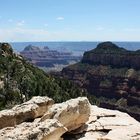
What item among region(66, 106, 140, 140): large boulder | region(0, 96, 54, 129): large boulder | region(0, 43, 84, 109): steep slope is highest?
region(0, 96, 54, 129): large boulder

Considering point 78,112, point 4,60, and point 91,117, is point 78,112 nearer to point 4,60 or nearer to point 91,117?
point 91,117

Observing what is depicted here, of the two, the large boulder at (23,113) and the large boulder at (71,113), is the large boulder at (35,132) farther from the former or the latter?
the large boulder at (23,113)

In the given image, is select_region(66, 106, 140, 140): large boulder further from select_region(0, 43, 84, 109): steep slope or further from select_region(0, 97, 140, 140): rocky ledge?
select_region(0, 43, 84, 109): steep slope

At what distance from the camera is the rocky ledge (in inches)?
1112

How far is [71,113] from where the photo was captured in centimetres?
3117

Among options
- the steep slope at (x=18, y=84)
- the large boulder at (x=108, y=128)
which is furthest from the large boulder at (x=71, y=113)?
the steep slope at (x=18, y=84)

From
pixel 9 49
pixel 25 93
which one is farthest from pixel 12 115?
pixel 9 49

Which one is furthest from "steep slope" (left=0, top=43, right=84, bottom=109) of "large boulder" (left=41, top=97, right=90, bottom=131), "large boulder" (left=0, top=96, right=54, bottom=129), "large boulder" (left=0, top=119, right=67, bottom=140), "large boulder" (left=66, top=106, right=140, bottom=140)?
"large boulder" (left=0, top=119, right=67, bottom=140)

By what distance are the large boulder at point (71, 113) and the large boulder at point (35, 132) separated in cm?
285

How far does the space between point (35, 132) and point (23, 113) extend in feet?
24.9

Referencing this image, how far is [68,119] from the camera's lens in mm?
31109

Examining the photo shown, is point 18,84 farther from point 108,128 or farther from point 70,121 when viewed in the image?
point 70,121

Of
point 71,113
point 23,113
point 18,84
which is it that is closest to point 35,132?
point 71,113

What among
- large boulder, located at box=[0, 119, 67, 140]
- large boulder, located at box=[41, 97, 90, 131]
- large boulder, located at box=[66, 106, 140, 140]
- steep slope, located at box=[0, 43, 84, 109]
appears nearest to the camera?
large boulder, located at box=[0, 119, 67, 140]
